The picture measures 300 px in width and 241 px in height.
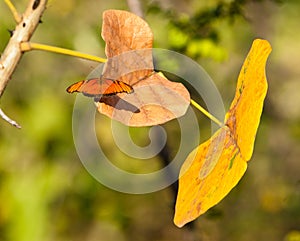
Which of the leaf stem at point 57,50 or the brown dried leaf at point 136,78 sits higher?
the leaf stem at point 57,50

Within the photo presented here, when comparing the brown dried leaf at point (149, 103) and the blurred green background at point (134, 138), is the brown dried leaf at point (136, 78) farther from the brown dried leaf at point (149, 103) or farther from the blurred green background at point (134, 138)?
the blurred green background at point (134, 138)

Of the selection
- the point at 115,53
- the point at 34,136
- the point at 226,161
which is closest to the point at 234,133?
the point at 226,161

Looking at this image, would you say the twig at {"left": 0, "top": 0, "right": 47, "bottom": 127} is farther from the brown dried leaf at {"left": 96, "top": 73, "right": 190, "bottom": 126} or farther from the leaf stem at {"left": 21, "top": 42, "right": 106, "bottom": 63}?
the brown dried leaf at {"left": 96, "top": 73, "right": 190, "bottom": 126}

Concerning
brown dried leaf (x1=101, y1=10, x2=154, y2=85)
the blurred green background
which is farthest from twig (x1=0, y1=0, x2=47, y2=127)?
the blurred green background

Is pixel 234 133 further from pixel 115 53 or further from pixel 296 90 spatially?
pixel 296 90

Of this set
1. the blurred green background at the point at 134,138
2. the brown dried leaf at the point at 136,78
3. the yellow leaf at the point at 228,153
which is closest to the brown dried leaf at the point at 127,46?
the brown dried leaf at the point at 136,78

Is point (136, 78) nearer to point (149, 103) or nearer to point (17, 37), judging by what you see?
point (149, 103)

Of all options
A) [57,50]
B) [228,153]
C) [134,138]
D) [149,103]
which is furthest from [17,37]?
[134,138]
